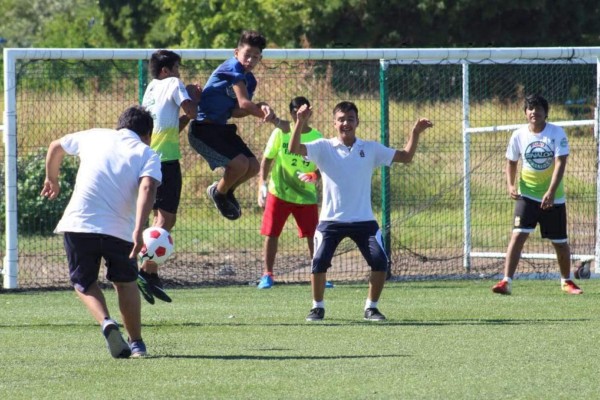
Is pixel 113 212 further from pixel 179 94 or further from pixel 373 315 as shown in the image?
pixel 373 315

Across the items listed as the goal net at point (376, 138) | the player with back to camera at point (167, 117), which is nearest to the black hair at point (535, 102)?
the goal net at point (376, 138)

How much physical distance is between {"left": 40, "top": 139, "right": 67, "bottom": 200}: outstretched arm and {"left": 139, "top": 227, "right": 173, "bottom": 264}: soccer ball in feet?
4.19

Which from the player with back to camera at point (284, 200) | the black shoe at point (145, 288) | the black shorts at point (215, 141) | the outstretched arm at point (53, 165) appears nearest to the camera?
the outstretched arm at point (53, 165)

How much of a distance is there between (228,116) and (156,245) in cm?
167

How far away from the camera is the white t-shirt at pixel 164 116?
10742 millimetres

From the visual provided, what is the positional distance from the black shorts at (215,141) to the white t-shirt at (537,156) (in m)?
3.07

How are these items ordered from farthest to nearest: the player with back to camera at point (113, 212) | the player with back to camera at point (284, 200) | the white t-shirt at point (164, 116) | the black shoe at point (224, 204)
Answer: the player with back to camera at point (284, 200) → the black shoe at point (224, 204) → the white t-shirt at point (164, 116) → the player with back to camera at point (113, 212)

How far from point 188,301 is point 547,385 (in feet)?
20.1

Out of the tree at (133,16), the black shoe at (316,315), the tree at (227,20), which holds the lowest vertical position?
the black shoe at (316,315)

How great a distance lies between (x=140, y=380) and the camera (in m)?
7.32

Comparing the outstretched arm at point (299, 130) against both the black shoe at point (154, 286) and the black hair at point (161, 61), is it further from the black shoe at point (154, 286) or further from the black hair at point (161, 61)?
the black shoe at point (154, 286)

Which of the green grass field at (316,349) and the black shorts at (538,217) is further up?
the black shorts at (538,217)

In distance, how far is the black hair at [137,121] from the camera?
27.5 ft

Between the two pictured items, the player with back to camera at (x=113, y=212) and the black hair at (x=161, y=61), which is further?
the black hair at (x=161, y=61)
